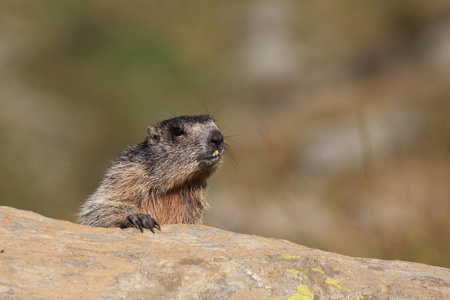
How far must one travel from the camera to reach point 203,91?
18688mm

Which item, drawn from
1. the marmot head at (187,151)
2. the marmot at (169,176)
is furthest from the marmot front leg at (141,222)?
the marmot head at (187,151)

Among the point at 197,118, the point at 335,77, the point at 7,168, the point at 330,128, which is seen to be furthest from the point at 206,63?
the point at 197,118

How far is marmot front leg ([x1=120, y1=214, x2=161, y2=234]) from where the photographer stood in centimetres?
502

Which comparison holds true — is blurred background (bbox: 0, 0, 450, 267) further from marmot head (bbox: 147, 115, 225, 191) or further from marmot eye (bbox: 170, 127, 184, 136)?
marmot eye (bbox: 170, 127, 184, 136)

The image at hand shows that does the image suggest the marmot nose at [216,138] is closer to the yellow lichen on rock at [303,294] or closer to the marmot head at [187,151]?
the marmot head at [187,151]

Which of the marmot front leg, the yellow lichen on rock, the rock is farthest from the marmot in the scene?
the yellow lichen on rock

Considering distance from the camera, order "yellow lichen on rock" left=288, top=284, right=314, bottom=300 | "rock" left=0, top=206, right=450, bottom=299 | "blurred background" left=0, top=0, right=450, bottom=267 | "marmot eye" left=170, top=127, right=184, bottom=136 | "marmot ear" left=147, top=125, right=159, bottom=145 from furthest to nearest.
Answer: "blurred background" left=0, top=0, right=450, bottom=267, "marmot ear" left=147, top=125, right=159, bottom=145, "marmot eye" left=170, top=127, right=184, bottom=136, "yellow lichen on rock" left=288, top=284, right=314, bottom=300, "rock" left=0, top=206, right=450, bottom=299

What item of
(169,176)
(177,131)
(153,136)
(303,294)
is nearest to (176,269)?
(303,294)

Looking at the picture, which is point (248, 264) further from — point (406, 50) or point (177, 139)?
point (406, 50)

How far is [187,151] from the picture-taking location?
6.99 metres

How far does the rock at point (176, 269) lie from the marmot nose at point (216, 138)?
2217mm

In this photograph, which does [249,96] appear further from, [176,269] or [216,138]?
[176,269]

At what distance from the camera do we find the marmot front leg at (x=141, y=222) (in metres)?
5.02

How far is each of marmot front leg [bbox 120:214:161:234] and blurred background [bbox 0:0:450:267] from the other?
4.42 m
